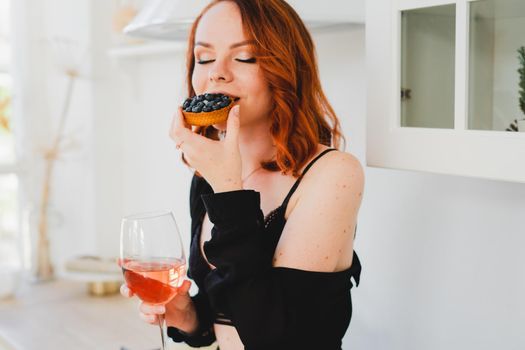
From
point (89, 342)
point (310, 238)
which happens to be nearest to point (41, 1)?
point (89, 342)

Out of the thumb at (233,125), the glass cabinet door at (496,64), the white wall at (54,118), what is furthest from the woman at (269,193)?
the white wall at (54,118)

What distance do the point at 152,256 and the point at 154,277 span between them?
3cm

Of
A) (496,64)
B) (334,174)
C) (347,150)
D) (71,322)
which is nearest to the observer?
(496,64)

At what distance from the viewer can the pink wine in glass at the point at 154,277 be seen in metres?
0.91

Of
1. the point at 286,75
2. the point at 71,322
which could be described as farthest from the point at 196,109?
the point at 71,322

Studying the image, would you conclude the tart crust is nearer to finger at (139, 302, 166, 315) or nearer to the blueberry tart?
the blueberry tart

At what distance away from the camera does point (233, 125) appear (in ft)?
3.22

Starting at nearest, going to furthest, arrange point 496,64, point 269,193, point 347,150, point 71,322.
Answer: point 496,64 < point 269,193 < point 347,150 < point 71,322

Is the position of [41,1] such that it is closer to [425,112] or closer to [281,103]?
[281,103]

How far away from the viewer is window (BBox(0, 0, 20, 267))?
2441 millimetres

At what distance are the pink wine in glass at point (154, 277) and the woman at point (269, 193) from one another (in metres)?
0.03

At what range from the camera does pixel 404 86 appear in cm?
99

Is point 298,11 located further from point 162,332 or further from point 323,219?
point 162,332

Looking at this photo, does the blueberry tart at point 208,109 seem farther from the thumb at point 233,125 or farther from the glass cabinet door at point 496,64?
the glass cabinet door at point 496,64
